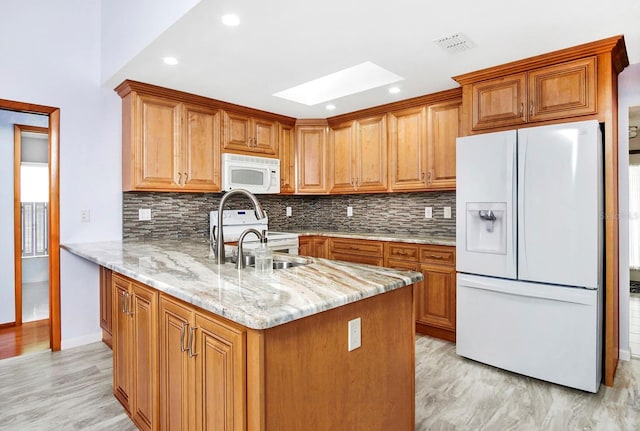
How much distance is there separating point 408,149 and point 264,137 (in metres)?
1.62

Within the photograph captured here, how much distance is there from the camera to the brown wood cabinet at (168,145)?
323 cm

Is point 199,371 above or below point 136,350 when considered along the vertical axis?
above

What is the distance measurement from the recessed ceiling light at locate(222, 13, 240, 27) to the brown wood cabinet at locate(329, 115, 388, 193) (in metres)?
2.21

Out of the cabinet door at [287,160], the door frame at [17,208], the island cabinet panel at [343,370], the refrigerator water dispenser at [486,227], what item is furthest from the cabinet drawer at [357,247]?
the door frame at [17,208]

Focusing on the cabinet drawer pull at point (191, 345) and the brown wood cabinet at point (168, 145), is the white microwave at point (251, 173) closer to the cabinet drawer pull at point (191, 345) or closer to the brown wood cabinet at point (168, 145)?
the brown wood cabinet at point (168, 145)

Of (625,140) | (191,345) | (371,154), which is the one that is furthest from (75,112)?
(625,140)

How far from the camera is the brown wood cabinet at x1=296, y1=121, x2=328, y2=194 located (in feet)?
15.0

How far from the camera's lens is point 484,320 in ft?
9.05

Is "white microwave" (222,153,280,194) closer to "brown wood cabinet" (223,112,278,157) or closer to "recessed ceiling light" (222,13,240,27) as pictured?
"brown wood cabinet" (223,112,278,157)

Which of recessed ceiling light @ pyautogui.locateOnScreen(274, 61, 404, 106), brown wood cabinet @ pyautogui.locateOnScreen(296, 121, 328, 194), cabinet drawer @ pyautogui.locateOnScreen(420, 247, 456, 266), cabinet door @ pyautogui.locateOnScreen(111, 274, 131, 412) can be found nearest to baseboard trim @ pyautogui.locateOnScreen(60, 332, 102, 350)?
cabinet door @ pyautogui.locateOnScreen(111, 274, 131, 412)

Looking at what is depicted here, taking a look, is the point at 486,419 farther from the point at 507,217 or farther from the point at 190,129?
the point at 190,129

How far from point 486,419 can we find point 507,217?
1.29 m

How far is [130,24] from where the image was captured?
272 centimetres

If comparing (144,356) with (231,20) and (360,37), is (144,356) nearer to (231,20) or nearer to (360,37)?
(231,20)
